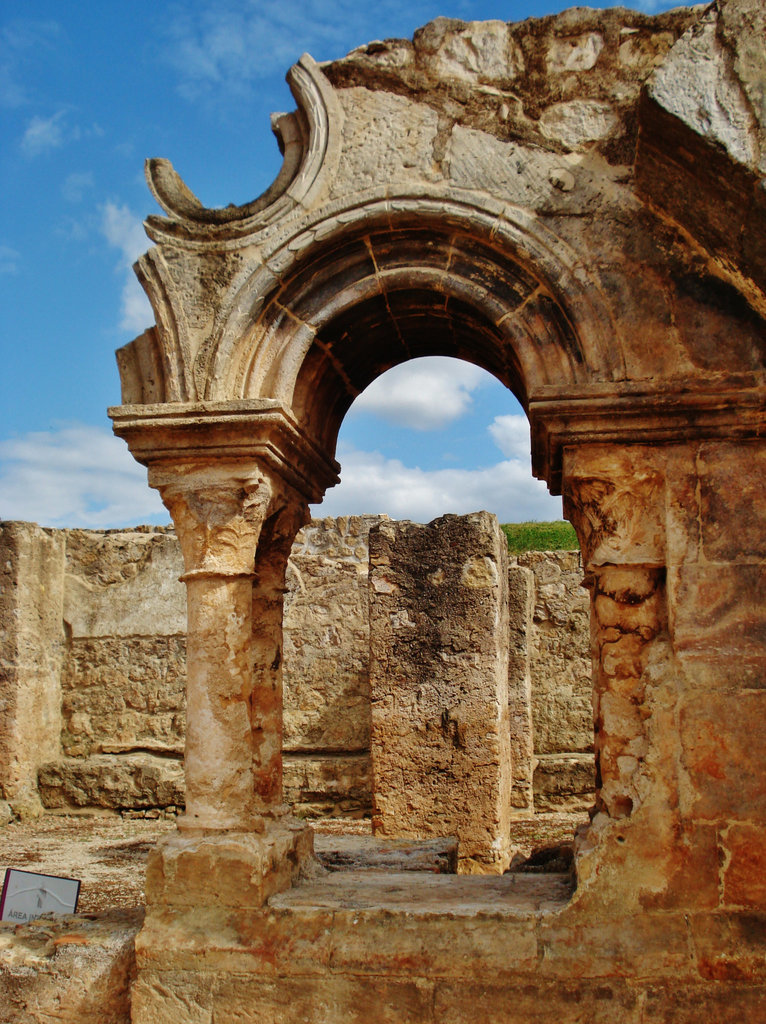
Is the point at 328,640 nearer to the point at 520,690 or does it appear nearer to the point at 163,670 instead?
the point at 163,670

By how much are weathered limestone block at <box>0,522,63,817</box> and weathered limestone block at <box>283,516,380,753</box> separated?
2279mm

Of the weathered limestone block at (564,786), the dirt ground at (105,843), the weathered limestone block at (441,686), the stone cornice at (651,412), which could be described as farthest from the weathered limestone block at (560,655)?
the stone cornice at (651,412)

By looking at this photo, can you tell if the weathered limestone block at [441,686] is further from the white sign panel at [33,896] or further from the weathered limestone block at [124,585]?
the weathered limestone block at [124,585]

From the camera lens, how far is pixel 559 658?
8250mm

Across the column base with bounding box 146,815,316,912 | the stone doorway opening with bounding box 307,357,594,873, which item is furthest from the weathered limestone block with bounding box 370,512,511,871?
the column base with bounding box 146,815,316,912

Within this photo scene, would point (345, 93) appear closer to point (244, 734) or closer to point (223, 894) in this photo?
point (244, 734)

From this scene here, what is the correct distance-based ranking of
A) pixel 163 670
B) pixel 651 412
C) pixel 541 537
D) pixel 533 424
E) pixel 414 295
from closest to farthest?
pixel 651 412 → pixel 533 424 → pixel 414 295 → pixel 163 670 → pixel 541 537

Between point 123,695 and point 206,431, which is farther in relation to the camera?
point 123,695

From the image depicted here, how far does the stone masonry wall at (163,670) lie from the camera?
8.10 m

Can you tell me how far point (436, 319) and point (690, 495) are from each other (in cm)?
135

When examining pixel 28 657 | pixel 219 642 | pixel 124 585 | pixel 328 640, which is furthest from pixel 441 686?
pixel 28 657

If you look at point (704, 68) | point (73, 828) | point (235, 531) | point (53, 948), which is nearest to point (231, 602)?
point (235, 531)

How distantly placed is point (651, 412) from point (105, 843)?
6.01 metres

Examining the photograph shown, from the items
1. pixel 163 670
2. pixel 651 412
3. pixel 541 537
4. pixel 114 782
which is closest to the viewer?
pixel 651 412
